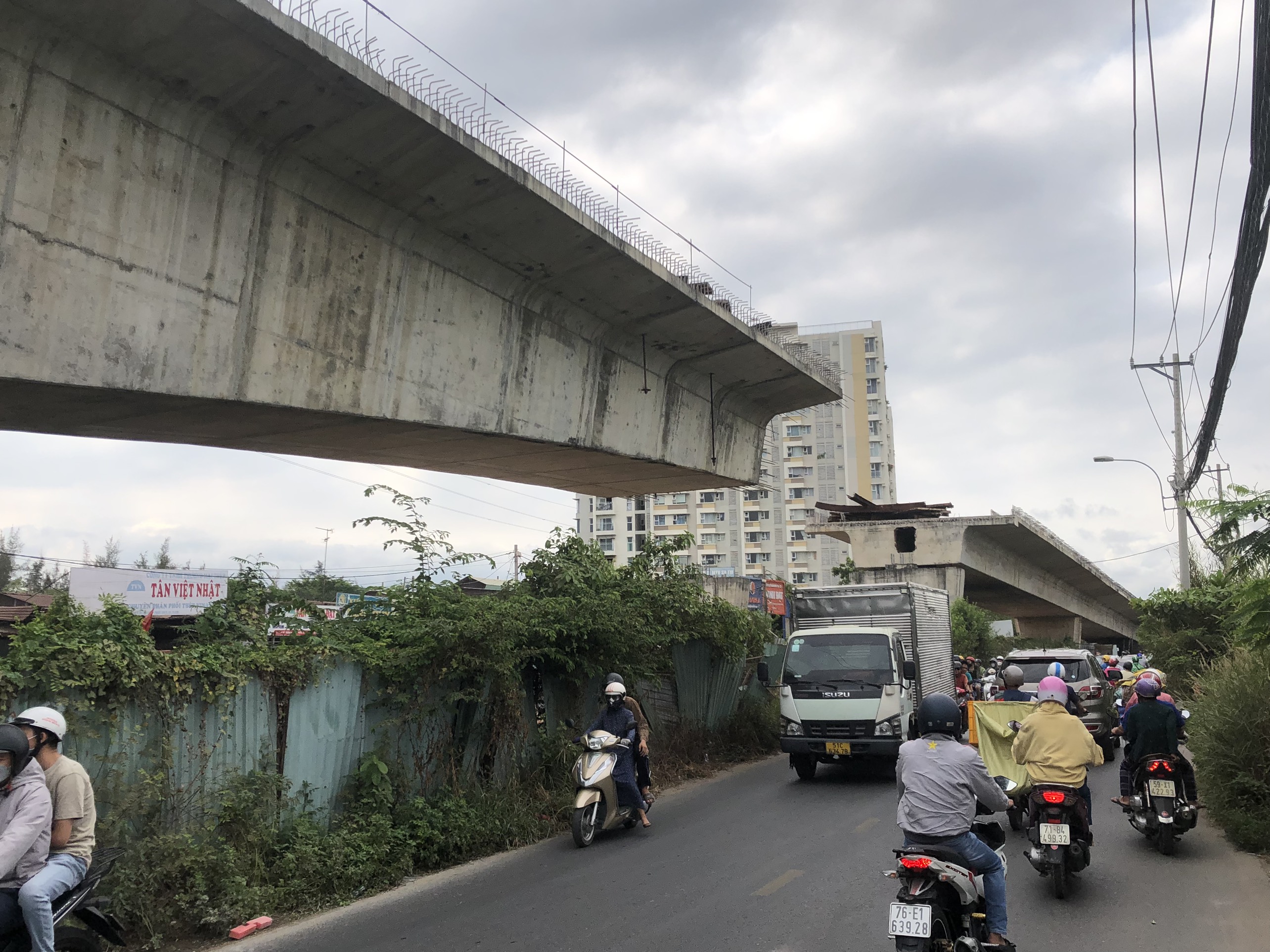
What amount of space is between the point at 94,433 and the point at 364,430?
302 cm

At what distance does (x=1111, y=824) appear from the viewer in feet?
32.5

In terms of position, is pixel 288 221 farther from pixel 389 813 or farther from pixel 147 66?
pixel 389 813

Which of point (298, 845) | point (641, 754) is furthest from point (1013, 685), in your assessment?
point (298, 845)

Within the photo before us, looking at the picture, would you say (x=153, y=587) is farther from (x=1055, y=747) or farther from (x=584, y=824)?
(x=1055, y=747)

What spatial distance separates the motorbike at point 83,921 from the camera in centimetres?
464

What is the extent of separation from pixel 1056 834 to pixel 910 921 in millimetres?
2757

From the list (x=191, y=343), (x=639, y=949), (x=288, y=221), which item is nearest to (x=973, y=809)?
(x=639, y=949)

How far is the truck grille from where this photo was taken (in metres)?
13.0

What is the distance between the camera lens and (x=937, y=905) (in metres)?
4.98

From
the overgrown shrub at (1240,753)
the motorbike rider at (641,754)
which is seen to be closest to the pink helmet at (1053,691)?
the overgrown shrub at (1240,753)

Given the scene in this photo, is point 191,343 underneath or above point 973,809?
above

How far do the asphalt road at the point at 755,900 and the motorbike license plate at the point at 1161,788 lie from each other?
21.9 inches

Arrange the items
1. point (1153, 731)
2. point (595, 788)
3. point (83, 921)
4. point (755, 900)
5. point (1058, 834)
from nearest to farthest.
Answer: point (83, 921), point (1058, 834), point (755, 900), point (1153, 731), point (595, 788)

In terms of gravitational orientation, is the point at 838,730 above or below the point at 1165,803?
above
